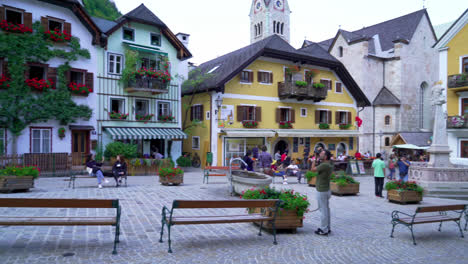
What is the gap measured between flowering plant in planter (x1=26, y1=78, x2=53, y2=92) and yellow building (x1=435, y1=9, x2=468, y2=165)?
28.0 meters

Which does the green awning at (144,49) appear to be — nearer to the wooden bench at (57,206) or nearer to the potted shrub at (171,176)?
the potted shrub at (171,176)

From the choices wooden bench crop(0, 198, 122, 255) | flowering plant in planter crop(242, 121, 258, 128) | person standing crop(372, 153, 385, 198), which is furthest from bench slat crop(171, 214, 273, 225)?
flowering plant in planter crop(242, 121, 258, 128)

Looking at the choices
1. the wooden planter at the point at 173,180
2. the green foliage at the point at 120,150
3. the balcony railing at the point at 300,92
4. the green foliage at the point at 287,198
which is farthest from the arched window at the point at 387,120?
the green foliage at the point at 287,198

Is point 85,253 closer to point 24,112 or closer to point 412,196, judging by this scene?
point 412,196

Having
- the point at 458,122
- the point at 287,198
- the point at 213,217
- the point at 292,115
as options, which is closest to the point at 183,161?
the point at 292,115

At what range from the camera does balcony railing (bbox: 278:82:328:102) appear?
26781 mm

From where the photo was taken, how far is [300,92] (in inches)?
1069

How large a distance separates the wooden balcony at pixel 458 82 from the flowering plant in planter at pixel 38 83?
2802 centimetres

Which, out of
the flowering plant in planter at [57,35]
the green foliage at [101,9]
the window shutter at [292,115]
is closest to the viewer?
the flowering plant in planter at [57,35]

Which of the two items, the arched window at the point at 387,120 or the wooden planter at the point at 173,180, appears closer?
the wooden planter at the point at 173,180

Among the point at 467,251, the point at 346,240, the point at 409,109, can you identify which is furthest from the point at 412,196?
the point at 409,109

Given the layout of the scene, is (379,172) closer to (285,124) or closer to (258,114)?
(258,114)

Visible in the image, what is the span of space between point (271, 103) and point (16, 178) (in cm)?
1939

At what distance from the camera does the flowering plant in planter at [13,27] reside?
1756cm
